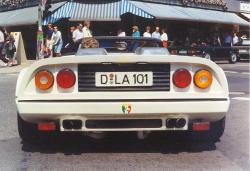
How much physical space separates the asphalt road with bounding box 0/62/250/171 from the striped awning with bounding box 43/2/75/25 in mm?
17578

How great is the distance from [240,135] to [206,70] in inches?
55.0

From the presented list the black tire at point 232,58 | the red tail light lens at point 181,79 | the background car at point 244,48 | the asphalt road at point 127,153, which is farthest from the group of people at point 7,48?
the red tail light lens at point 181,79

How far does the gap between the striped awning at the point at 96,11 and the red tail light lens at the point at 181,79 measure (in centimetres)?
1841

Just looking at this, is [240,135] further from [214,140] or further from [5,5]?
[5,5]

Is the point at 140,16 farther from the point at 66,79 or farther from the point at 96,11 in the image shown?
the point at 66,79

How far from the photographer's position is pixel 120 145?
4.89 meters

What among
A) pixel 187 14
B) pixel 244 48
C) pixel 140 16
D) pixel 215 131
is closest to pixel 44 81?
pixel 215 131

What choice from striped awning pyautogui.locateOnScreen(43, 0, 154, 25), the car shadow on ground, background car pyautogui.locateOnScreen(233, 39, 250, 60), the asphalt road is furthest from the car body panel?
background car pyautogui.locateOnScreen(233, 39, 250, 60)

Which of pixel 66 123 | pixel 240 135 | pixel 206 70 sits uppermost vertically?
pixel 206 70

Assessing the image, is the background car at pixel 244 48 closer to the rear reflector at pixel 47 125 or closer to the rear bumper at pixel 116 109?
the rear bumper at pixel 116 109

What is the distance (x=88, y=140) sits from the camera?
16.8 feet

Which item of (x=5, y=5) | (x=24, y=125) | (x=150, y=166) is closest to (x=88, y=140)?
(x=24, y=125)

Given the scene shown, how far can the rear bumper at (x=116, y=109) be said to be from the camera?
13.7ft

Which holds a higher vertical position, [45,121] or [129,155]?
[45,121]
